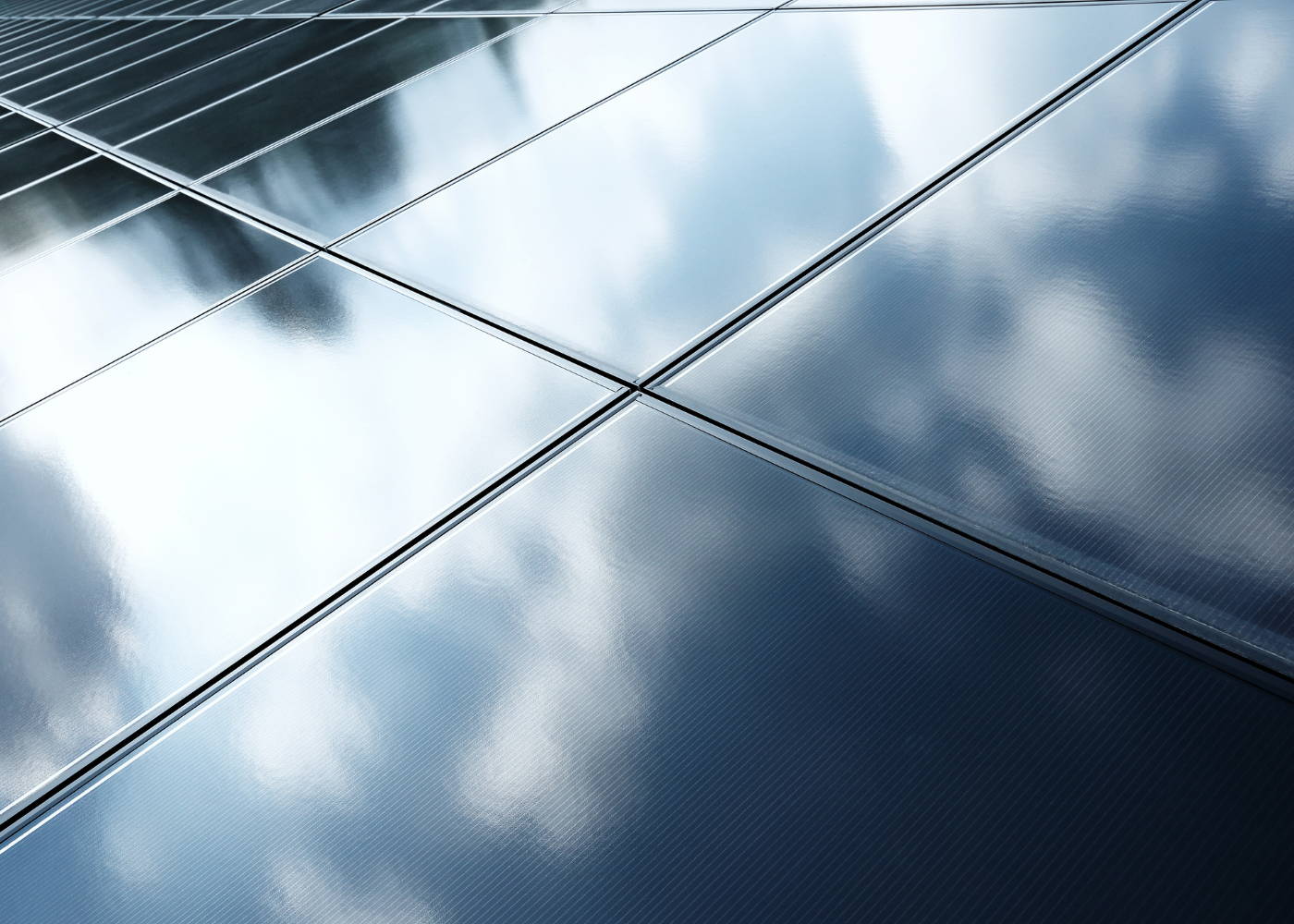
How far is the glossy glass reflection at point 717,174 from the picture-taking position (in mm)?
2988

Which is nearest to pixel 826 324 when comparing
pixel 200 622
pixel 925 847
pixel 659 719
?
pixel 659 719

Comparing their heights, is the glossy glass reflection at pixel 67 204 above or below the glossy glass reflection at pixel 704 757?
above

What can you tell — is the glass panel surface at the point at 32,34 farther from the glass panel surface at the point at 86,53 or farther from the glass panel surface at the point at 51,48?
the glass panel surface at the point at 86,53

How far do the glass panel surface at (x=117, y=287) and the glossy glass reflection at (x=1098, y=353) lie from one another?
2.16 meters

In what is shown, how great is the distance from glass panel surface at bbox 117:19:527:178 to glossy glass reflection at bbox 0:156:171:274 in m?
0.22

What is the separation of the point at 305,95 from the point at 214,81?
4.68 feet

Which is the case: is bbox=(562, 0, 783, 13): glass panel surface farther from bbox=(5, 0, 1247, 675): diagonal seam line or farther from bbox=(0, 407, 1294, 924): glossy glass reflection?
bbox=(0, 407, 1294, 924): glossy glass reflection

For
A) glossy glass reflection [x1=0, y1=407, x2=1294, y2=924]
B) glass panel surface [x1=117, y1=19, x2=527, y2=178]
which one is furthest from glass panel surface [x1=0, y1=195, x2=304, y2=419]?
glossy glass reflection [x1=0, y1=407, x2=1294, y2=924]

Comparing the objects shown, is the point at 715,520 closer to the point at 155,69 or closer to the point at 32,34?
the point at 155,69

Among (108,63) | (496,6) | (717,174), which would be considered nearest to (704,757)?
(717,174)

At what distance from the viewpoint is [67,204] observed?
5422 mm

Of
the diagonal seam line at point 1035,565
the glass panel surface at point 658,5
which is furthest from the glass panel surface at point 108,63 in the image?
the diagonal seam line at point 1035,565

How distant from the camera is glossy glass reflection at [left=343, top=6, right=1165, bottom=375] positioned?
118 inches

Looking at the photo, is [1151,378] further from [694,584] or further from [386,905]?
[386,905]
